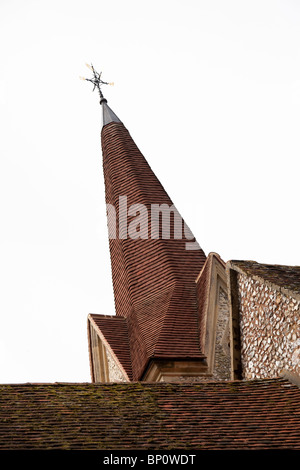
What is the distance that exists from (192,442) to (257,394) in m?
1.57

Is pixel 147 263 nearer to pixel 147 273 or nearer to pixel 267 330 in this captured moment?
pixel 147 273

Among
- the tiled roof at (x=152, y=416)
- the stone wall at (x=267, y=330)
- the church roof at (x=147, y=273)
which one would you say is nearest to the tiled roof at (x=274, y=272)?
the stone wall at (x=267, y=330)

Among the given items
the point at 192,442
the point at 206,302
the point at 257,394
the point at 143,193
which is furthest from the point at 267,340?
the point at 143,193

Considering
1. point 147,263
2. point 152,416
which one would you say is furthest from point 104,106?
point 152,416

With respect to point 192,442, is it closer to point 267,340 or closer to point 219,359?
point 267,340

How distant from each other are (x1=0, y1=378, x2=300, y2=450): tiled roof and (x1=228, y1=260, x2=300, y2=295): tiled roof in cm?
99

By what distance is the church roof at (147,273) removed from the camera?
585 inches

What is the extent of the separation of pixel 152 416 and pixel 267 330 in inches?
87.6

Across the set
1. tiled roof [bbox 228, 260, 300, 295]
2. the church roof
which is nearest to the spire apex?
the church roof

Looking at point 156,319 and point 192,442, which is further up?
point 156,319

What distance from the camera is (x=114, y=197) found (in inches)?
734

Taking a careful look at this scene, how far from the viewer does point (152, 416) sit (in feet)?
26.8

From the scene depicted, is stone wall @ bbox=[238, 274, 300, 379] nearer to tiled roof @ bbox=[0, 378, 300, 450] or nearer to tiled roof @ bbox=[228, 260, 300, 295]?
tiled roof @ bbox=[228, 260, 300, 295]

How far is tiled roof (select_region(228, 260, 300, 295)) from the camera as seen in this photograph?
9789 mm
